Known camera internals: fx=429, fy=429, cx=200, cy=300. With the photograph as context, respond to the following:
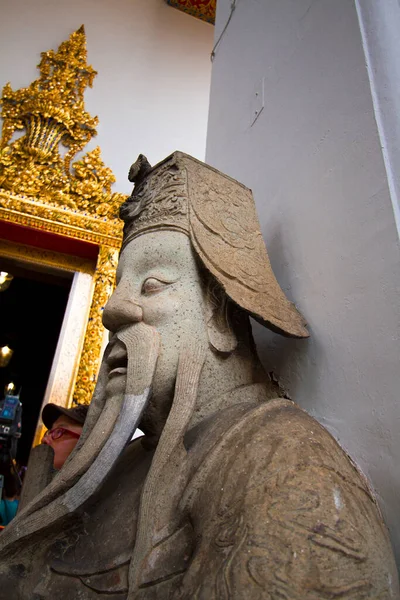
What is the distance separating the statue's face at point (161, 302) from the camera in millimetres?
925

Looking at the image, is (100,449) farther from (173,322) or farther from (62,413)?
(62,413)

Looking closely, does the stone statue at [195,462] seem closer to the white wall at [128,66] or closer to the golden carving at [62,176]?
the golden carving at [62,176]

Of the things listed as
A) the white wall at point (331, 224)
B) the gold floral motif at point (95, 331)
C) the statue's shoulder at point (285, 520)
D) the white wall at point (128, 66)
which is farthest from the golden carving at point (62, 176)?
the statue's shoulder at point (285, 520)

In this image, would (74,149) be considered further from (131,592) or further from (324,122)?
(131,592)

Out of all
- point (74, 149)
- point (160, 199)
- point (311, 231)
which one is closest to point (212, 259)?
point (160, 199)

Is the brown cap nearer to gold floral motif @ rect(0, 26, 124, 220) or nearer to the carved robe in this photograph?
the carved robe

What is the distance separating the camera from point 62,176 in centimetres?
301

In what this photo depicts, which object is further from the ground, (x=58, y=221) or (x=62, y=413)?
(x=58, y=221)

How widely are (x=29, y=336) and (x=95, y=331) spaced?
80.4 inches

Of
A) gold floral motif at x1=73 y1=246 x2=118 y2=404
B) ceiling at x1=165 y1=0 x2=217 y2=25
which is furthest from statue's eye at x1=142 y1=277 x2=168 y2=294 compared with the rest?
ceiling at x1=165 y1=0 x2=217 y2=25

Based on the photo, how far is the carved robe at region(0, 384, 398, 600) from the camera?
565mm

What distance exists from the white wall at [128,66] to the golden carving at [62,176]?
148mm

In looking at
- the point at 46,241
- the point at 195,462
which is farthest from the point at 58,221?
the point at 195,462

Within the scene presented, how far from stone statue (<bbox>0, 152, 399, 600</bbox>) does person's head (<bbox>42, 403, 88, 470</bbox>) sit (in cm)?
45
